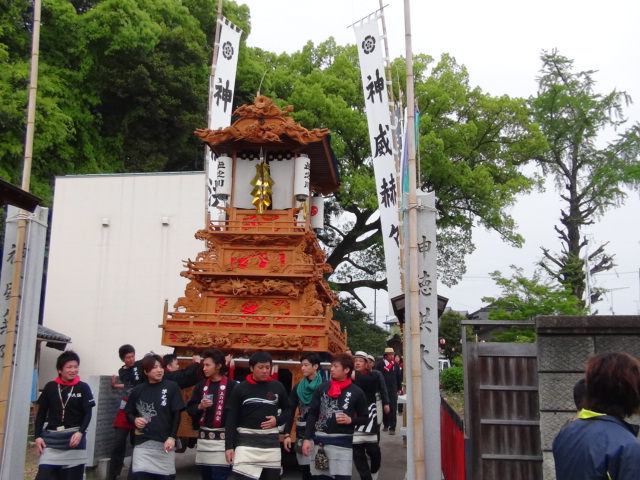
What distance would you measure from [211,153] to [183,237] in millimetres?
5209

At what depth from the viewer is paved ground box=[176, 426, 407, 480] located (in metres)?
9.66

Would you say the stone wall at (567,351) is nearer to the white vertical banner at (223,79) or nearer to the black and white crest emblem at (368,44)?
the black and white crest emblem at (368,44)

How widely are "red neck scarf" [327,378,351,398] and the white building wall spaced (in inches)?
502

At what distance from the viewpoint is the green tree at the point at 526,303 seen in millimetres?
11580

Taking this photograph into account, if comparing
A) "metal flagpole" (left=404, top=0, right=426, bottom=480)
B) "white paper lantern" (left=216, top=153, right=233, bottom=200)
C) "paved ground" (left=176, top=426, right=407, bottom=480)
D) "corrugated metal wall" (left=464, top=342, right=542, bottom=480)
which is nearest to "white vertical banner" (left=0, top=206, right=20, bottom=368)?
"paved ground" (left=176, top=426, right=407, bottom=480)

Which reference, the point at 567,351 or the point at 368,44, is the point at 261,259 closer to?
the point at 368,44

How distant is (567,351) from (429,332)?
4.28 ft

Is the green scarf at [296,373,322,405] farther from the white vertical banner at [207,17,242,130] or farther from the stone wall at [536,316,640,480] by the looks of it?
the white vertical banner at [207,17,242,130]

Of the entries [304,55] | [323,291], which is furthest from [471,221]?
[323,291]

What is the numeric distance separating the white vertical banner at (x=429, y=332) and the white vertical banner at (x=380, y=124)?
21.2 ft

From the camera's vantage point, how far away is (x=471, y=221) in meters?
27.4

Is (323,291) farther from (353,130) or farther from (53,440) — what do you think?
(353,130)

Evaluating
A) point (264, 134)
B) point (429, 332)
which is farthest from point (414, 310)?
point (264, 134)

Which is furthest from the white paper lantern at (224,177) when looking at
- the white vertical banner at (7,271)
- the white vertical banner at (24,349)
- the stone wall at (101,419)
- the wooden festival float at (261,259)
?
the white vertical banner at (7,271)
